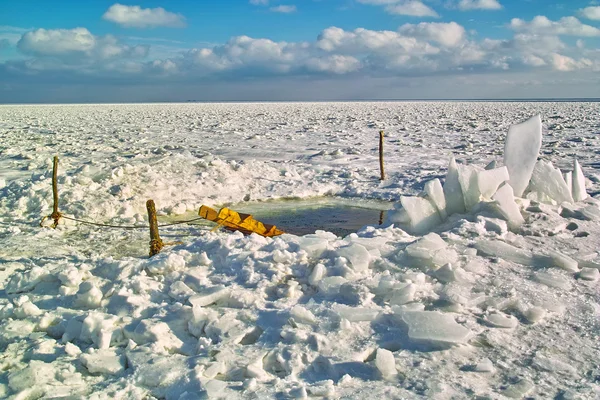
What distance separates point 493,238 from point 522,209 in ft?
3.09

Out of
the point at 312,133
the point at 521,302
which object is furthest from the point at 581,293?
the point at 312,133

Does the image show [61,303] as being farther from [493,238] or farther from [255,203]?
[255,203]

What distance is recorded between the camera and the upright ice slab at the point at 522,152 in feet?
21.8

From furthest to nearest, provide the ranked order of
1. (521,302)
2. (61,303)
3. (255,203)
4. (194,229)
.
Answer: (255,203)
(194,229)
(61,303)
(521,302)

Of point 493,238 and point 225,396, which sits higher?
point 493,238

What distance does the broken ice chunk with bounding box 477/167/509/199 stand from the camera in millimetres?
6230

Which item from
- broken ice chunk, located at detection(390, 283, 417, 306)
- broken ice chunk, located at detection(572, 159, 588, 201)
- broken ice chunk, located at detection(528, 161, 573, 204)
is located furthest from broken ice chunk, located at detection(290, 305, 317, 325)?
broken ice chunk, located at detection(572, 159, 588, 201)

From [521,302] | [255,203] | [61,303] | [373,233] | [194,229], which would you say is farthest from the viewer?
[255,203]

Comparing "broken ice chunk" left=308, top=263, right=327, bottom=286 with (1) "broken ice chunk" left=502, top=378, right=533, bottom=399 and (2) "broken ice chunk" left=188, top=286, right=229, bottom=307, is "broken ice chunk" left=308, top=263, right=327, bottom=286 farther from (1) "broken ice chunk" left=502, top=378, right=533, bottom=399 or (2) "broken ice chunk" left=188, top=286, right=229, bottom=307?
(1) "broken ice chunk" left=502, top=378, right=533, bottom=399

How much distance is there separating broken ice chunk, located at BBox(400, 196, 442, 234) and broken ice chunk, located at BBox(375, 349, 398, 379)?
2.92 meters

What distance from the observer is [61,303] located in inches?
190

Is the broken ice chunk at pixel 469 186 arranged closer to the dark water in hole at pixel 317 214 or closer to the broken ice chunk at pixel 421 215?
the broken ice chunk at pixel 421 215

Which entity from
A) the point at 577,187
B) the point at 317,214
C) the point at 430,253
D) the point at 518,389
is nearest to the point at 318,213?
the point at 317,214

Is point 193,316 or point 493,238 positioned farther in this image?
point 493,238
